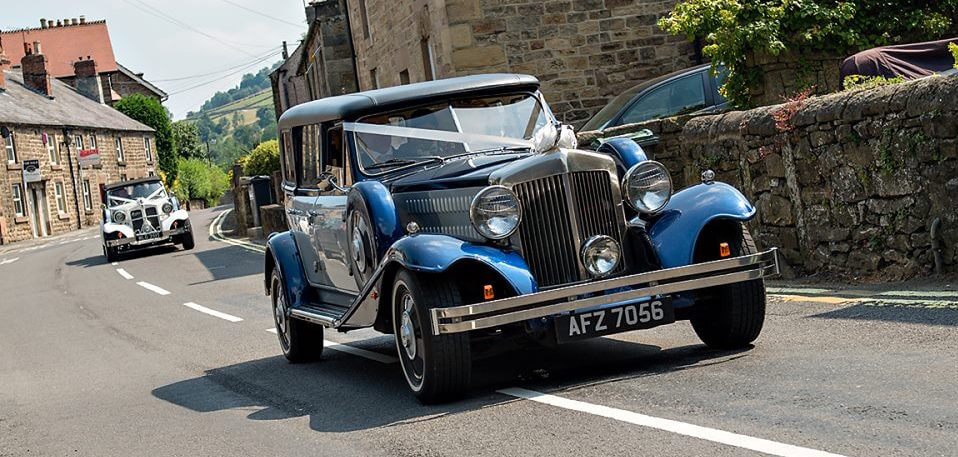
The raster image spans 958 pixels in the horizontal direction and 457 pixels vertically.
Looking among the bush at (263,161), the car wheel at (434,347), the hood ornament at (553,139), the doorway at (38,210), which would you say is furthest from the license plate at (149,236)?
the doorway at (38,210)

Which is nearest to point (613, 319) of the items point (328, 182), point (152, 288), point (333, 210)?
point (333, 210)

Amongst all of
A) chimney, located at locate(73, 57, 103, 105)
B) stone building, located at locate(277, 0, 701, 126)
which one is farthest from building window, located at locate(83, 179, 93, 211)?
stone building, located at locate(277, 0, 701, 126)

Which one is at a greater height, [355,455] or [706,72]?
[706,72]

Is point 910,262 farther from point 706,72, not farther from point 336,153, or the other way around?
point 706,72

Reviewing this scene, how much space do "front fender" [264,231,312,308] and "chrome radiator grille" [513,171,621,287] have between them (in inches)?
115

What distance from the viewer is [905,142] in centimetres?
905

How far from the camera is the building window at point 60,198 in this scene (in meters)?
63.0

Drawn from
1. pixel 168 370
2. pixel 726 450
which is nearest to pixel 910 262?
pixel 726 450

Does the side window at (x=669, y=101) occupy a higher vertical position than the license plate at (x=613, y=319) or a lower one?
higher

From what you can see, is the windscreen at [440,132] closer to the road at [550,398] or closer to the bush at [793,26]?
the road at [550,398]

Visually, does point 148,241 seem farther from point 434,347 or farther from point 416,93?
point 434,347

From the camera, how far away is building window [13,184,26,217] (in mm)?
57688

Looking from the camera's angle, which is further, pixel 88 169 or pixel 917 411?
pixel 88 169

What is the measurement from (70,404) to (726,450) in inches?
228
